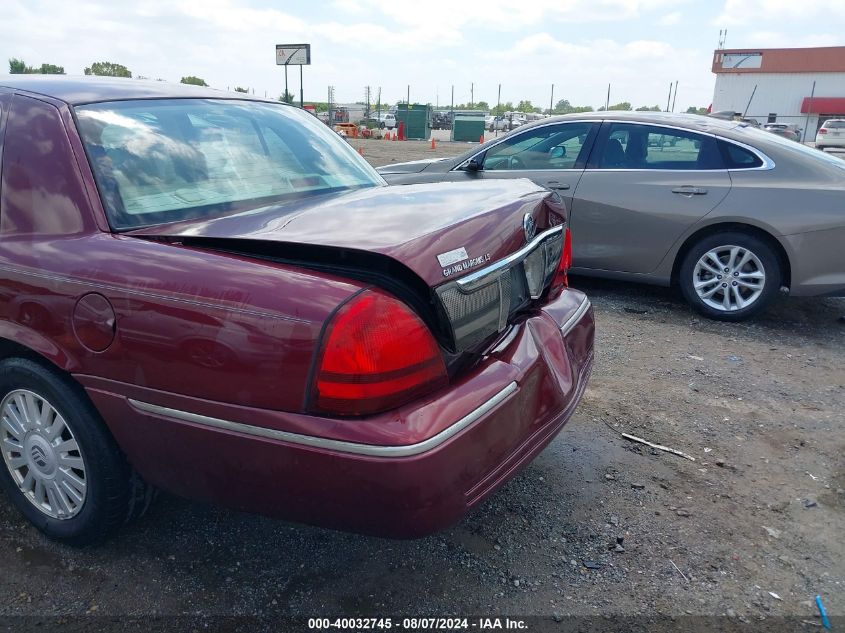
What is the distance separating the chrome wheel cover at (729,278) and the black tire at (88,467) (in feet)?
14.6

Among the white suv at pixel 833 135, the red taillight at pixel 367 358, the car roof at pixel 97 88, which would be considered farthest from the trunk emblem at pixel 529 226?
the white suv at pixel 833 135

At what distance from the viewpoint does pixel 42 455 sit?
250cm

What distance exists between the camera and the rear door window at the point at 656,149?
17.9 feet

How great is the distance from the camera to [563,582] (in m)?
2.41

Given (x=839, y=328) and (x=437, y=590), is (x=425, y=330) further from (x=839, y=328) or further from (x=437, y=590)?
(x=839, y=328)

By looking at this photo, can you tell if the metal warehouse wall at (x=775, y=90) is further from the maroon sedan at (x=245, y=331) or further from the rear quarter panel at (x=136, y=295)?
the rear quarter panel at (x=136, y=295)

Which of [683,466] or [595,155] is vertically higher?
[595,155]

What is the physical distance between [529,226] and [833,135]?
3275cm

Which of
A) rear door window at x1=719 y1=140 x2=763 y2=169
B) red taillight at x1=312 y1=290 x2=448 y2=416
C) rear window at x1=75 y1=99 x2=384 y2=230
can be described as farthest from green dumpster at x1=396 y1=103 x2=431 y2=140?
red taillight at x1=312 y1=290 x2=448 y2=416

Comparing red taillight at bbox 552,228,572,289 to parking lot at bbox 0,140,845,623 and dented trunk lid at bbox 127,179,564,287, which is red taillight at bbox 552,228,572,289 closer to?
dented trunk lid at bbox 127,179,564,287

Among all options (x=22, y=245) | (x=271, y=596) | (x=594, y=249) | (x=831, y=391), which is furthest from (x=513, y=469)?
(x=594, y=249)

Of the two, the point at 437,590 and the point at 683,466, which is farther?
the point at 683,466

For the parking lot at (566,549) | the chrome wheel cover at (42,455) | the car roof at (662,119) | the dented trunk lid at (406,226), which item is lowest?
the parking lot at (566,549)

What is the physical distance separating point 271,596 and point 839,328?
4913 millimetres
